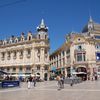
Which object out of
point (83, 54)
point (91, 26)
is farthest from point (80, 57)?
point (91, 26)

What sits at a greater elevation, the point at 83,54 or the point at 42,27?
the point at 42,27

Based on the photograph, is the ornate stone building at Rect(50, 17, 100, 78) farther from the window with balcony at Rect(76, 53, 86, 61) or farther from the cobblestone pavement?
the cobblestone pavement

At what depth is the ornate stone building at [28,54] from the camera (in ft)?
242

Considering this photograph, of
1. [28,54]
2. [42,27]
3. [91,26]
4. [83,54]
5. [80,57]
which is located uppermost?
[91,26]

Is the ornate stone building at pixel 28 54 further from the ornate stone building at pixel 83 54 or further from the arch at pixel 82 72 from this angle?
the arch at pixel 82 72

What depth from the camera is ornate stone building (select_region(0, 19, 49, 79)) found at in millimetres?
73812

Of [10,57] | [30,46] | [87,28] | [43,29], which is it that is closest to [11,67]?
[10,57]

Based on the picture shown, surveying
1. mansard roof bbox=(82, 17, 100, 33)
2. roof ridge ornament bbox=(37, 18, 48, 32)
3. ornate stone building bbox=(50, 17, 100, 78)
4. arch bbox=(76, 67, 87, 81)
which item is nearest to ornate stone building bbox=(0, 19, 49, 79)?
roof ridge ornament bbox=(37, 18, 48, 32)

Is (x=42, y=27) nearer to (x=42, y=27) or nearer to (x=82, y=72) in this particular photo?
(x=42, y=27)

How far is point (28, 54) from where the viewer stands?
7569 cm

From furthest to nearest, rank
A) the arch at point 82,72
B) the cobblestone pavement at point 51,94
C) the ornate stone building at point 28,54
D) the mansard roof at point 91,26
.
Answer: the mansard roof at point 91,26
the ornate stone building at point 28,54
the arch at point 82,72
the cobblestone pavement at point 51,94

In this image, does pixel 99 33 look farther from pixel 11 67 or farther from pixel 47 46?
pixel 11 67

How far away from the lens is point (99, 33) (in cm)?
7731

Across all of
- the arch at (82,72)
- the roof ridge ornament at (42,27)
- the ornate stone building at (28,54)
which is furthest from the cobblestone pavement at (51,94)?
the roof ridge ornament at (42,27)
